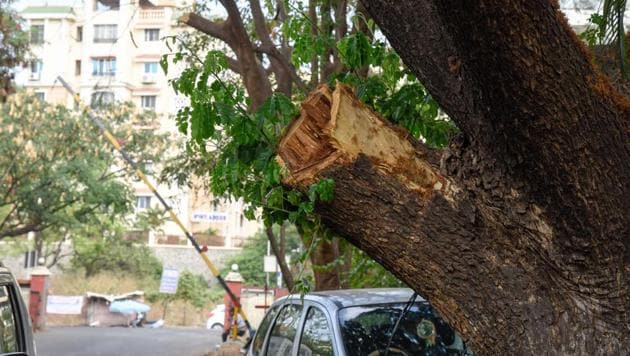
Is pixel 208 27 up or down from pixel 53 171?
down

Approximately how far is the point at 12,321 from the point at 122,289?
132ft

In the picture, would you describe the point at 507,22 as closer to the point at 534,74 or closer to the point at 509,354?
the point at 534,74

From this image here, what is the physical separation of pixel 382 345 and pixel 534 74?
274cm

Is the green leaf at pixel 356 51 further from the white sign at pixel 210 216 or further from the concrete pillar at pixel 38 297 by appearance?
the white sign at pixel 210 216

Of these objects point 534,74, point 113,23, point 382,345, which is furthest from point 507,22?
point 113,23

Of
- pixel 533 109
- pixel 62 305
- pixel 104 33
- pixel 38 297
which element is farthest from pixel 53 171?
pixel 104 33

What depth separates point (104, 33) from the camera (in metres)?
55.1

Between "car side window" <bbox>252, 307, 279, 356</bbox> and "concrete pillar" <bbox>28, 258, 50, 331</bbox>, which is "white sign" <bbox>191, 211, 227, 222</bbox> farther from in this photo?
"car side window" <bbox>252, 307, 279, 356</bbox>

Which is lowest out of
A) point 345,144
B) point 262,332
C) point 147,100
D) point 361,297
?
point 262,332

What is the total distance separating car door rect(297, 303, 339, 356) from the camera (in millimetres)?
5762

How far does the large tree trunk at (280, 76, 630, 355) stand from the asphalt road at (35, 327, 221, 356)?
18.2m

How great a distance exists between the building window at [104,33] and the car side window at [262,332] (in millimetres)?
48129

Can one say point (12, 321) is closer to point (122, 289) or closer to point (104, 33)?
point (122, 289)

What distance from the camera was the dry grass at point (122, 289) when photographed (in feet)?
145
